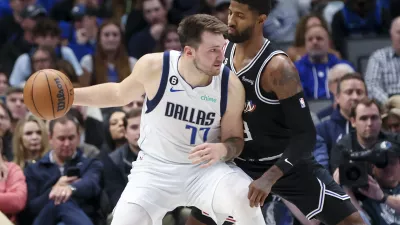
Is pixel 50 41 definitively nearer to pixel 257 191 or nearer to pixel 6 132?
pixel 6 132

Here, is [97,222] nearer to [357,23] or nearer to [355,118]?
[355,118]

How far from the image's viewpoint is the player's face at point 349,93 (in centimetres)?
823

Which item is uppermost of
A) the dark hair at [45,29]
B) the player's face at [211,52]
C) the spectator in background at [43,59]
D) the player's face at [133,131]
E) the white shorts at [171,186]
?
the player's face at [211,52]

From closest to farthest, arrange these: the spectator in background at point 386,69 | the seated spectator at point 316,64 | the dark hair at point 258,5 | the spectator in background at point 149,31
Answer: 1. the dark hair at point 258,5
2. the spectator in background at point 386,69
3. the seated spectator at point 316,64
4. the spectator in background at point 149,31

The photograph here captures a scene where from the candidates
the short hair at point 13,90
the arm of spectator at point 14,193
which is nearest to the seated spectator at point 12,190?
the arm of spectator at point 14,193

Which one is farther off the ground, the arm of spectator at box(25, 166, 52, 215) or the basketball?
the basketball

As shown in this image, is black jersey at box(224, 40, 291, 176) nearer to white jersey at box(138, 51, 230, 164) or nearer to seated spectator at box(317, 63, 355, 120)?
white jersey at box(138, 51, 230, 164)

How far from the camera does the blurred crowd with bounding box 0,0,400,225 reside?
7309mm

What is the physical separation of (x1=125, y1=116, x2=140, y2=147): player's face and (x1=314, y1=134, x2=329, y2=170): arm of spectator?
5.52 ft

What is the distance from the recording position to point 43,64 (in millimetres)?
9961

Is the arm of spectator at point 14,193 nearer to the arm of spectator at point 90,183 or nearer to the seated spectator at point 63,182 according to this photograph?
the seated spectator at point 63,182

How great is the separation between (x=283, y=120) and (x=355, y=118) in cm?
212

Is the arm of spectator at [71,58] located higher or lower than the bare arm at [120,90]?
lower

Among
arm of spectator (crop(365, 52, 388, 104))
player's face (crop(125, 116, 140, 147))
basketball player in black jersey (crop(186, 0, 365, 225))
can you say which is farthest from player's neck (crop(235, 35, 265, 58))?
arm of spectator (crop(365, 52, 388, 104))
